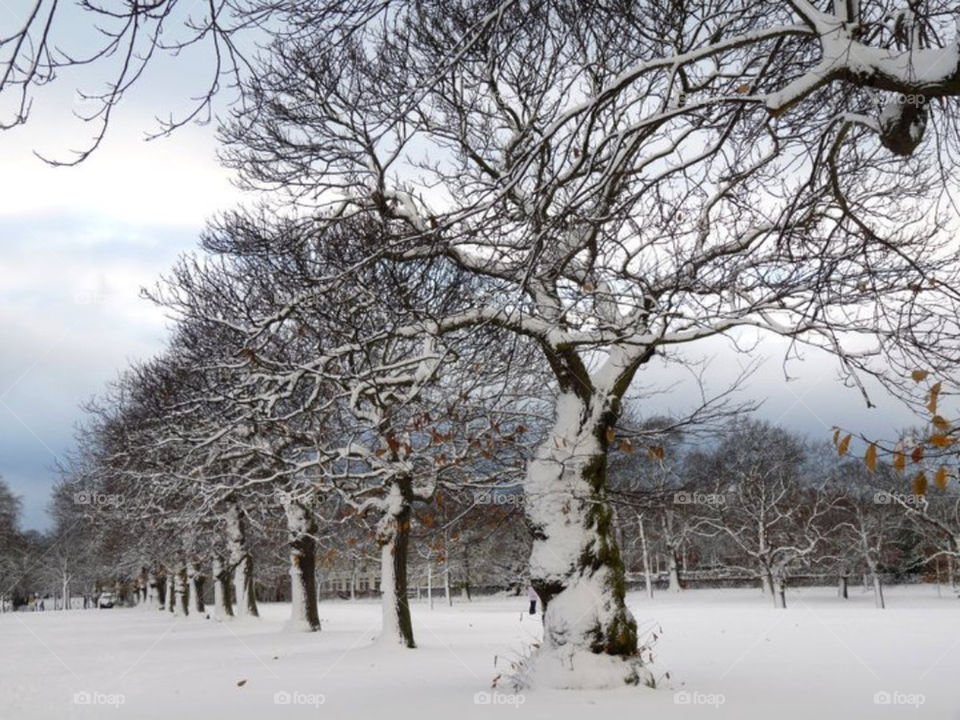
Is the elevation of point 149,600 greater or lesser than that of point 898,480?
lesser

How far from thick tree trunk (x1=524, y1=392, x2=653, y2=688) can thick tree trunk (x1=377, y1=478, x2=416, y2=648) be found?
6.85 metres

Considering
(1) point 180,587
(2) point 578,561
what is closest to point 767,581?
(1) point 180,587

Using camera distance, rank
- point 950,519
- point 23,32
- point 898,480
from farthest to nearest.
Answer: point 898,480 < point 950,519 < point 23,32

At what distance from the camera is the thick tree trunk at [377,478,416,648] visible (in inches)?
674

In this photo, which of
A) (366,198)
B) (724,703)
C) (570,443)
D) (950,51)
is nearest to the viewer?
(950,51)

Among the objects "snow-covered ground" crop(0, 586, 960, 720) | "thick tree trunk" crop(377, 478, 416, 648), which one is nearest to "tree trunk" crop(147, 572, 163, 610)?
"snow-covered ground" crop(0, 586, 960, 720)

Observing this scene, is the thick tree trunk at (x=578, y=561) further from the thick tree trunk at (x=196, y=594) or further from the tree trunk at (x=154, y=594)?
the tree trunk at (x=154, y=594)

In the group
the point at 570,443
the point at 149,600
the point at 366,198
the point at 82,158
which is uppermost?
the point at 366,198

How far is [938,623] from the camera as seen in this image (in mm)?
21875

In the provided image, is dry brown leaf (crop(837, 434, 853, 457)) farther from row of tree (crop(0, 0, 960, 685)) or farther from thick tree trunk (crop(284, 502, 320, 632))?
thick tree trunk (crop(284, 502, 320, 632))

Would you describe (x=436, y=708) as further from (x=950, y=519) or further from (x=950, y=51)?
(x=950, y=519)

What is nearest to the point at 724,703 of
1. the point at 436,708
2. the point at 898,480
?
the point at 436,708

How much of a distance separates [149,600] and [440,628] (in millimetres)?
43846

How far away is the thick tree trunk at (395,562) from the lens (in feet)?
56.2
